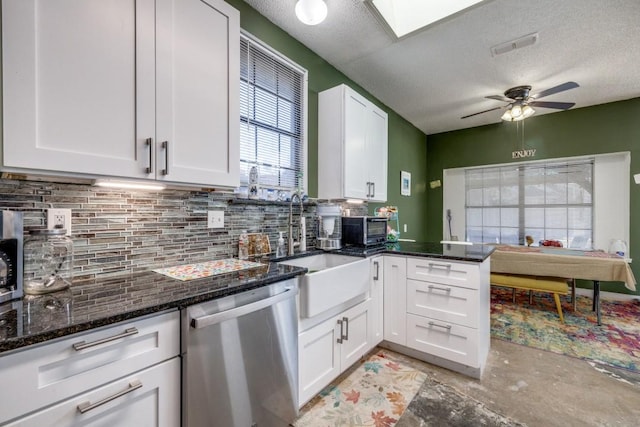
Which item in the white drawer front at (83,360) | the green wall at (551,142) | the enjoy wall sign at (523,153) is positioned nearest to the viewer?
the white drawer front at (83,360)

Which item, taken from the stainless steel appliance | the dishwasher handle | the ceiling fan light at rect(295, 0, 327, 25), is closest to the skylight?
the ceiling fan light at rect(295, 0, 327, 25)

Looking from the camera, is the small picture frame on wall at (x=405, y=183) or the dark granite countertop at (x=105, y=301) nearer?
the dark granite countertop at (x=105, y=301)

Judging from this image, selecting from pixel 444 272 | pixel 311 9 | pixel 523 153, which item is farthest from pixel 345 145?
pixel 523 153

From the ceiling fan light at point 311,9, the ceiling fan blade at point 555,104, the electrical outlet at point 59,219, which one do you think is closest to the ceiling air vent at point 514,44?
the ceiling fan blade at point 555,104

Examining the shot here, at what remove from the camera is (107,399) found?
0.83m

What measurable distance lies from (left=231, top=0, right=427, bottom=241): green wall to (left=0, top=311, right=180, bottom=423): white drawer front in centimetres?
181

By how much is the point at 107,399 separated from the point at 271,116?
1.97 metres

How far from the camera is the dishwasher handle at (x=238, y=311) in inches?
40.4

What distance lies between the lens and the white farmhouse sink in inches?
60.7

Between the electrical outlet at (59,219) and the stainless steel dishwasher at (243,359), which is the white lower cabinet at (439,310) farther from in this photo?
the electrical outlet at (59,219)

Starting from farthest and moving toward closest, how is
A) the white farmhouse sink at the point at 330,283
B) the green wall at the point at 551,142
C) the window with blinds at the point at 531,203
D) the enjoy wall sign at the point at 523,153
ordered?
the enjoy wall sign at the point at 523,153
the window with blinds at the point at 531,203
the green wall at the point at 551,142
the white farmhouse sink at the point at 330,283

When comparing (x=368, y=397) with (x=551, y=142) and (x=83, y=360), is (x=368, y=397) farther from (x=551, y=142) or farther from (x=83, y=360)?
(x=551, y=142)

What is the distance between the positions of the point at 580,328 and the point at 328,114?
3.31m

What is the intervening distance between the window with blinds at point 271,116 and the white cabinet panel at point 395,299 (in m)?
1.08
